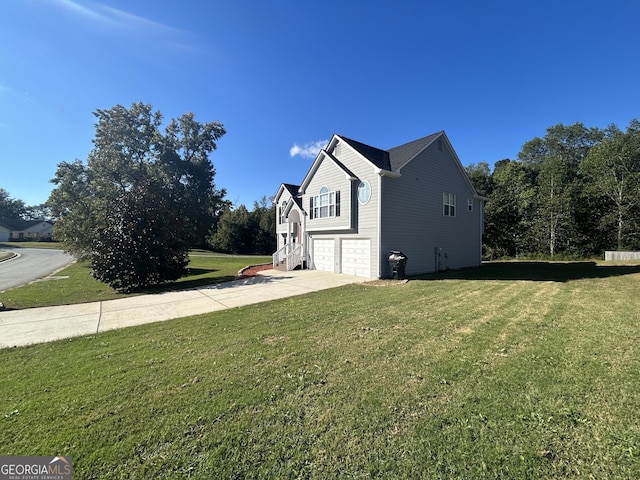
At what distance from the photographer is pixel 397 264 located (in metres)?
12.7

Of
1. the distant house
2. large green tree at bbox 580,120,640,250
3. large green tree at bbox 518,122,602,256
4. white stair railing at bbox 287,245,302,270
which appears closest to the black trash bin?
white stair railing at bbox 287,245,302,270

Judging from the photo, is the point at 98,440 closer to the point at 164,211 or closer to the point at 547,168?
the point at 164,211

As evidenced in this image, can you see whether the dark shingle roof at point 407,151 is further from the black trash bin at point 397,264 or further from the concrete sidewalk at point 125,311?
the concrete sidewalk at point 125,311

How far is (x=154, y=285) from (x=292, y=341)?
11273 mm

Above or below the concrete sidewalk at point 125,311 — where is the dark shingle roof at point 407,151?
above

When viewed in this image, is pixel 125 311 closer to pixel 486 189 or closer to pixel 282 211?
pixel 282 211

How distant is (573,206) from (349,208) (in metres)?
24.7

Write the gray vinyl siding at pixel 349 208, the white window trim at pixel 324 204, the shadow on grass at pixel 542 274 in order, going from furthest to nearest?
the white window trim at pixel 324 204 → the gray vinyl siding at pixel 349 208 → the shadow on grass at pixel 542 274

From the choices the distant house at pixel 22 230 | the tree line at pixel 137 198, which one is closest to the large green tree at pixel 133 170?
the tree line at pixel 137 198

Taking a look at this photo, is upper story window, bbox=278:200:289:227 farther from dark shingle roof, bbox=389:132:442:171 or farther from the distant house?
the distant house

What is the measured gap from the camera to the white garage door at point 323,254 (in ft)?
53.5

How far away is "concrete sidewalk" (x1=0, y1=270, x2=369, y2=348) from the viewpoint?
6113 millimetres

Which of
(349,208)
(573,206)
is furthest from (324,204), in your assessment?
(573,206)

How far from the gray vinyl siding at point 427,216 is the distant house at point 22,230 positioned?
257 ft
